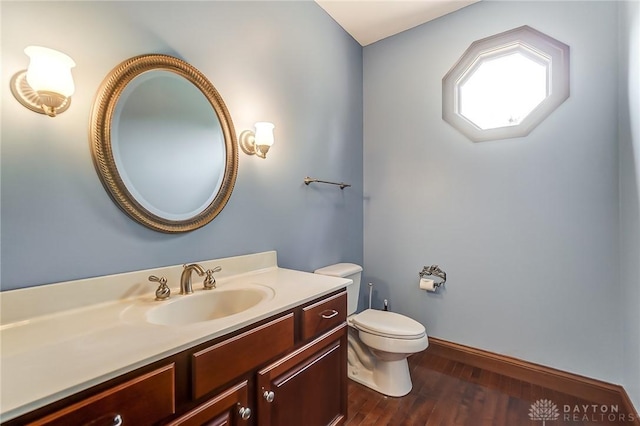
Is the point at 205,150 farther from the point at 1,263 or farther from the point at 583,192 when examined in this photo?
the point at 583,192

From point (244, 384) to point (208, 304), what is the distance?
1.40 feet

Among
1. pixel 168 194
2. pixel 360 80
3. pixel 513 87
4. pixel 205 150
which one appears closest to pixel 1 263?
pixel 168 194

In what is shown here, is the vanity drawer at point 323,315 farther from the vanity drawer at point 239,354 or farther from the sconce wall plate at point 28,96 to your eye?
the sconce wall plate at point 28,96

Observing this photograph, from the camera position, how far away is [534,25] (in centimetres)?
188

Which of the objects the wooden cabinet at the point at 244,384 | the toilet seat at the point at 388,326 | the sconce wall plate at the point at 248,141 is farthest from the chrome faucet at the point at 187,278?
the toilet seat at the point at 388,326

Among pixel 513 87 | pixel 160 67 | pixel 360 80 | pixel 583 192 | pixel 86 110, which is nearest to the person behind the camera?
pixel 86 110

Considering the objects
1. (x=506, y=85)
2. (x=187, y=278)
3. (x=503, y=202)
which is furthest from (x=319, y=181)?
(x=506, y=85)

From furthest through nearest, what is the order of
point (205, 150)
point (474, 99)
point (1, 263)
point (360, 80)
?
1. point (360, 80)
2. point (474, 99)
3. point (205, 150)
4. point (1, 263)

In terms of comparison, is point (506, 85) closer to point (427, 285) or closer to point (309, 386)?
point (427, 285)

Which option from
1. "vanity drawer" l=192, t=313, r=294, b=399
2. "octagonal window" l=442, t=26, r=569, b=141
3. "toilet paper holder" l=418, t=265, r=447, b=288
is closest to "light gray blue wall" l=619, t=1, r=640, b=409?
"octagonal window" l=442, t=26, r=569, b=141

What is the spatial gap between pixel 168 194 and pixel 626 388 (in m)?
2.72

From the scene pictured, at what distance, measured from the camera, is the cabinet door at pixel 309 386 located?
986 millimetres

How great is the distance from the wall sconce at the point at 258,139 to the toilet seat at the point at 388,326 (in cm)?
127

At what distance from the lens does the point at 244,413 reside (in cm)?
89
